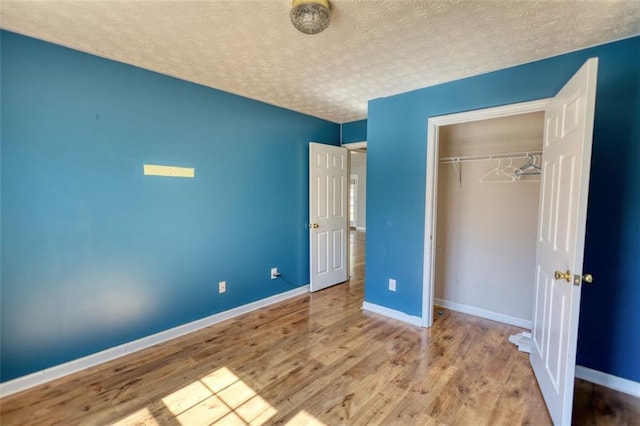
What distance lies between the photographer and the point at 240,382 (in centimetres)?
222

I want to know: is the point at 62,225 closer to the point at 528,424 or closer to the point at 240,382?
the point at 240,382

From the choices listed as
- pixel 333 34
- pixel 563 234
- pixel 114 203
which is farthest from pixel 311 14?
pixel 114 203

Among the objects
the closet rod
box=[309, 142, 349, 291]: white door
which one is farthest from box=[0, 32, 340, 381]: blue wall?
the closet rod

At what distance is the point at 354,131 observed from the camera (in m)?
4.45

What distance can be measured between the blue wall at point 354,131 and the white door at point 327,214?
204 millimetres

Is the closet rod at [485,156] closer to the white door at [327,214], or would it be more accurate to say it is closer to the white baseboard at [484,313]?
the white door at [327,214]

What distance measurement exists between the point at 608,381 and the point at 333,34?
3092mm

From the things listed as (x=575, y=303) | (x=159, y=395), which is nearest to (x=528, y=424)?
(x=575, y=303)

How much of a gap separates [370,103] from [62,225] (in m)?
3.00

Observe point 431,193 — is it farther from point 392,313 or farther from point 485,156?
point 392,313

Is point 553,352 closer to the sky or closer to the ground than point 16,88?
closer to the ground

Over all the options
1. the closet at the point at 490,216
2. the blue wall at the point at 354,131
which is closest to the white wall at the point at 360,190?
the blue wall at the point at 354,131

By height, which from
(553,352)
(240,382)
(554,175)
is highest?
(554,175)

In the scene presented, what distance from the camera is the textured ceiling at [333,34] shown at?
1.70 metres
